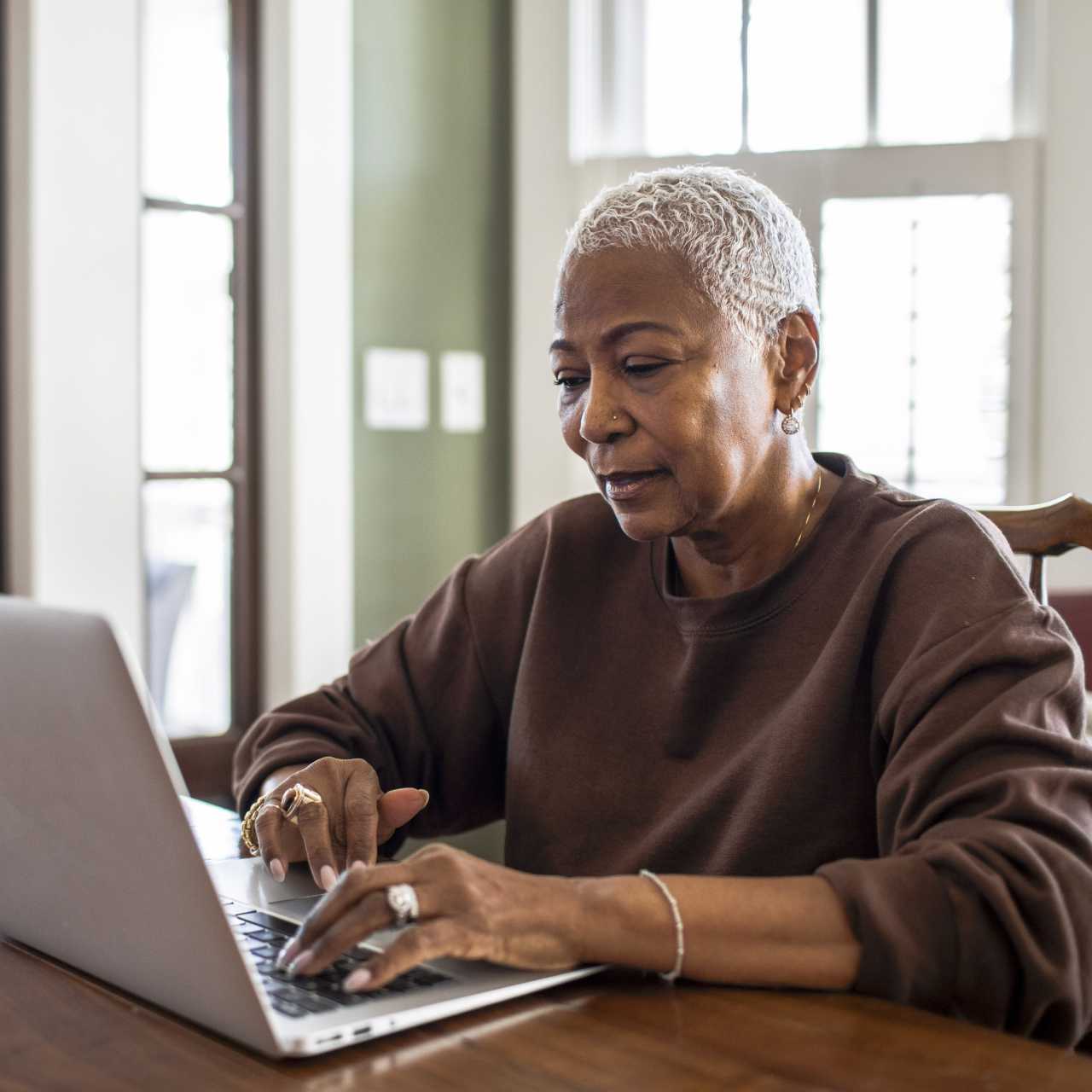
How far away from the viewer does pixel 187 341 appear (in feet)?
8.57

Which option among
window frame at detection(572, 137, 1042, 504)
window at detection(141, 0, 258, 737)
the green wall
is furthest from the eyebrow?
window frame at detection(572, 137, 1042, 504)

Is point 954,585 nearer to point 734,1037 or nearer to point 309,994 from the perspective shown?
point 734,1037

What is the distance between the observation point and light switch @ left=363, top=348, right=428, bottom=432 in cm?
280

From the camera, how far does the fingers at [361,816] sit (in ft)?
3.80

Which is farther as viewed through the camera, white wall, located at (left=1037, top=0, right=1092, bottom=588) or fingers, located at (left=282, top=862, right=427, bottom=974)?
white wall, located at (left=1037, top=0, right=1092, bottom=588)

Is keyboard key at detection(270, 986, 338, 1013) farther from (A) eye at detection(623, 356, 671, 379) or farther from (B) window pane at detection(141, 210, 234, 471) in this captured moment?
(B) window pane at detection(141, 210, 234, 471)

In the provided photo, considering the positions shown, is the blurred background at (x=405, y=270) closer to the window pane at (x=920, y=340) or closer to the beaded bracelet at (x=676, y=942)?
the window pane at (x=920, y=340)

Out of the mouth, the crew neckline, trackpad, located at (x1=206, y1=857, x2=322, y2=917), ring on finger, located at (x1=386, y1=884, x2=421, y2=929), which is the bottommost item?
trackpad, located at (x1=206, y1=857, x2=322, y2=917)

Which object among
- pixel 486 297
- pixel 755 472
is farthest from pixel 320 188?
pixel 755 472

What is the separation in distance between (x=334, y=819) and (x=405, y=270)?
1861 millimetres

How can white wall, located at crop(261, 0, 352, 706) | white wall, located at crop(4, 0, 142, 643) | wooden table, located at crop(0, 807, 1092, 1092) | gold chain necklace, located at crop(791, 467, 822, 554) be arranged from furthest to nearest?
white wall, located at crop(261, 0, 352, 706), white wall, located at crop(4, 0, 142, 643), gold chain necklace, located at crop(791, 467, 822, 554), wooden table, located at crop(0, 807, 1092, 1092)

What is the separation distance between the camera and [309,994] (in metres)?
0.83

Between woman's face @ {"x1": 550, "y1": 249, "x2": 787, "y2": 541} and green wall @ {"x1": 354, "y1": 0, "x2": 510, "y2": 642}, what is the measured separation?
1556 mm

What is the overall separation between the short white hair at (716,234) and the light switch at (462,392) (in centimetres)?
163
